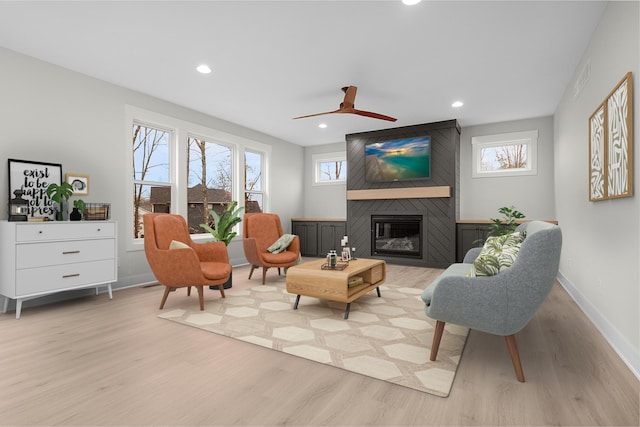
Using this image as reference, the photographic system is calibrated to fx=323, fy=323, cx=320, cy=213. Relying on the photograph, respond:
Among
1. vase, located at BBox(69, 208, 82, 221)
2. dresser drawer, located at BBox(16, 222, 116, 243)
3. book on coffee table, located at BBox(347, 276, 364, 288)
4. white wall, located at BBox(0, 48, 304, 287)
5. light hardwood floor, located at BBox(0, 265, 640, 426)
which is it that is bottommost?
light hardwood floor, located at BBox(0, 265, 640, 426)

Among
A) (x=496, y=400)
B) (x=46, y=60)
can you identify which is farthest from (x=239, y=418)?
(x=46, y=60)

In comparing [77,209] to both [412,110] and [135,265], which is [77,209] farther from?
[412,110]

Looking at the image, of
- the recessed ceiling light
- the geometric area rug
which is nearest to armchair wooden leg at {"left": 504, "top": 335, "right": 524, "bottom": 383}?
the geometric area rug

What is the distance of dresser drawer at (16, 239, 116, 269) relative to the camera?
9.71 ft

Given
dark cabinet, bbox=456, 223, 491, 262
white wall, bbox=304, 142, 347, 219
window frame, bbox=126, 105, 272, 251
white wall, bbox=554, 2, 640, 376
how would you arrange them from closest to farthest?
white wall, bbox=554, 2, 640, 376, window frame, bbox=126, 105, 272, 251, dark cabinet, bbox=456, 223, 491, 262, white wall, bbox=304, 142, 347, 219

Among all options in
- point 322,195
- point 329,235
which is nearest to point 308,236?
point 329,235

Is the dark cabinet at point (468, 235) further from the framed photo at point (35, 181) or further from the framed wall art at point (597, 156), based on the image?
the framed photo at point (35, 181)

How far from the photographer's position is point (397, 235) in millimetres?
6270

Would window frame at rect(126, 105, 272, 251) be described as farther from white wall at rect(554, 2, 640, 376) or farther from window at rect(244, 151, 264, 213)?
white wall at rect(554, 2, 640, 376)

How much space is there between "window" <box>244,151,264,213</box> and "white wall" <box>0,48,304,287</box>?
169 cm

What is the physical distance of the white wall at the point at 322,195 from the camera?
7406 mm

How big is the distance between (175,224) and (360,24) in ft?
9.00

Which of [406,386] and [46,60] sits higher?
[46,60]

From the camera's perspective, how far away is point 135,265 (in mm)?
4379
